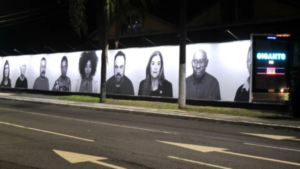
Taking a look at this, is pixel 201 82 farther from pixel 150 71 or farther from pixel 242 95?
pixel 150 71

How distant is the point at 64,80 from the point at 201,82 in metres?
13.6

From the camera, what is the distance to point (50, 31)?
Result: 139ft

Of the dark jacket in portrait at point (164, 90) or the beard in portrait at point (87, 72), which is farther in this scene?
the beard in portrait at point (87, 72)

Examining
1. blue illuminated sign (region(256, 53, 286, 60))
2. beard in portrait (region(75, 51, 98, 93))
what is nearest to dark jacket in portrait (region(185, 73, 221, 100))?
blue illuminated sign (region(256, 53, 286, 60))

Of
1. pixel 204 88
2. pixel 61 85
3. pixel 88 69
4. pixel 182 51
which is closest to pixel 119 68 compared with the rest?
pixel 88 69

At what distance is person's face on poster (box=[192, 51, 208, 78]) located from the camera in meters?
21.5

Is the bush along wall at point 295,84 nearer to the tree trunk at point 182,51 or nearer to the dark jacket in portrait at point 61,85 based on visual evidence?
the tree trunk at point 182,51

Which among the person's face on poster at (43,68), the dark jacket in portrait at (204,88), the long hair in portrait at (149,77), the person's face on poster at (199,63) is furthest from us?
the person's face on poster at (43,68)

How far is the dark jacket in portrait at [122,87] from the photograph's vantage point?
25766mm

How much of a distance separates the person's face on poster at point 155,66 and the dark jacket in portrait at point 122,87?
2184 mm

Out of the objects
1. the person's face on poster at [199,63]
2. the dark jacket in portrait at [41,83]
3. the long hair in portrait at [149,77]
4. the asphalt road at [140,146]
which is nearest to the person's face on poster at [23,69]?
the dark jacket in portrait at [41,83]

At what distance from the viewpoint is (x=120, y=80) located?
26406 millimetres

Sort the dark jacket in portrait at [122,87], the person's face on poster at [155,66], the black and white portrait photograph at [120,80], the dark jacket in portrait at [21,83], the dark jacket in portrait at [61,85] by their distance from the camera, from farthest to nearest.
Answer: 1. the dark jacket in portrait at [21,83]
2. the dark jacket in portrait at [61,85]
3. the black and white portrait photograph at [120,80]
4. the dark jacket in portrait at [122,87]
5. the person's face on poster at [155,66]

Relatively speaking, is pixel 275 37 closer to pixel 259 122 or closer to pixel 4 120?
pixel 259 122
